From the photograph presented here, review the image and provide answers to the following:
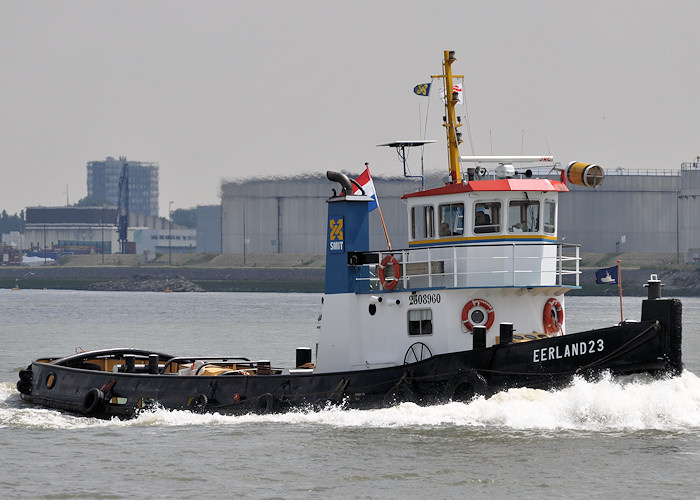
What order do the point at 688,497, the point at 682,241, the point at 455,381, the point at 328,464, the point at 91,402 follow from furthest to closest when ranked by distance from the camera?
the point at 682,241
the point at 91,402
the point at 455,381
the point at 328,464
the point at 688,497

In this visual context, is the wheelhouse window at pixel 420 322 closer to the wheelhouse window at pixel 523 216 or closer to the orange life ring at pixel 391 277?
the orange life ring at pixel 391 277

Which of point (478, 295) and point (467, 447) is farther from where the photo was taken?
point (478, 295)

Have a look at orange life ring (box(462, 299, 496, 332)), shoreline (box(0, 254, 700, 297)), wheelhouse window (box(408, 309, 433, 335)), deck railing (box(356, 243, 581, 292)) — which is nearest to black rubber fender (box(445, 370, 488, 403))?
orange life ring (box(462, 299, 496, 332))

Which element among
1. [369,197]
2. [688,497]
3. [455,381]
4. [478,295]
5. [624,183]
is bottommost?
[688,497]

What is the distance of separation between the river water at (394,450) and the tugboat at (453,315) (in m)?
0.40

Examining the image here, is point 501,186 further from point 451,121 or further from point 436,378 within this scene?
point 436,378

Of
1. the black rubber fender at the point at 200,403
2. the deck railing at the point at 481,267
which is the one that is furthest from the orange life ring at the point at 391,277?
the black rubber fender at the point at 200,403

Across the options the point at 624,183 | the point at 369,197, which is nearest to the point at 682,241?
the point at 624,183

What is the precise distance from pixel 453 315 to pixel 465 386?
147 cm

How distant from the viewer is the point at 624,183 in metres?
123

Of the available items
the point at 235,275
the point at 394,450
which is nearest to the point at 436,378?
the point at 394,450

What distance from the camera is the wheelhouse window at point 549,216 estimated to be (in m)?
22.1

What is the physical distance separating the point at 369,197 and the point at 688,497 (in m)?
8.75

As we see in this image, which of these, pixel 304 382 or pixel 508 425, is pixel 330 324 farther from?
pixel 508 425
